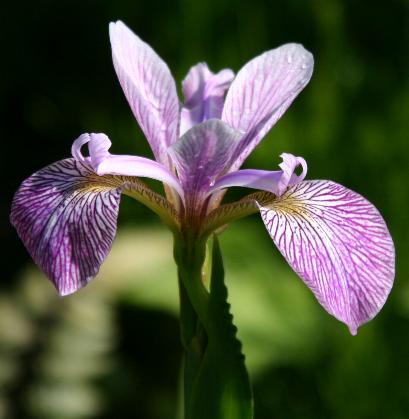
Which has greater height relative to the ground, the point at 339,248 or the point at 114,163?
the point at 114,163

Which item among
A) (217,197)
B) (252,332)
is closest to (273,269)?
(252,332)

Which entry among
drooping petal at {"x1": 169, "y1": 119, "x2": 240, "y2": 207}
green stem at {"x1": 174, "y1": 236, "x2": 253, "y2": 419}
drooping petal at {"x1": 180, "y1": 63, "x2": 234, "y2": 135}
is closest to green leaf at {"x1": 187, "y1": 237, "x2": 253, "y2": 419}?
green stem at {"x1": 174, "y1": 236, "x2": 253, "y2": 419}

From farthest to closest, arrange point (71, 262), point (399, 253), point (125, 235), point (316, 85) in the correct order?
point (125, 235) < point (316, 85) < point (399, 253) < point (71, 262)

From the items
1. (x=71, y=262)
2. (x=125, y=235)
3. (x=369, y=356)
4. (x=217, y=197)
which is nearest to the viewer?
(x=71, y=262)

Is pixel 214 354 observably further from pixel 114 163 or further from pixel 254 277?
pixel 254 277

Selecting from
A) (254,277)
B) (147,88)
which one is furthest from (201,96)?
(254,277)

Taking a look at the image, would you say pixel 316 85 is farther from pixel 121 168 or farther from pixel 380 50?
pixel 121 168
